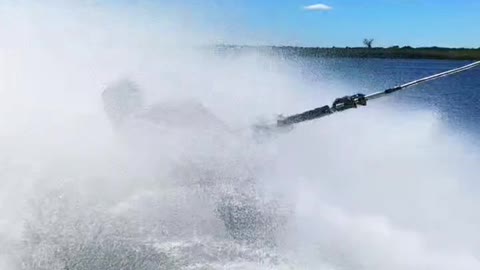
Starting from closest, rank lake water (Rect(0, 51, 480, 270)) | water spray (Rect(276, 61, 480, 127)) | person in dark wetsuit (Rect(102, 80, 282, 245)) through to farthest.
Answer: lake water (Rect(0, 51, 480, 270)) < water spray (Rect(276, 61, 480, 127)) < person in dark wetsuit (Rect(102, 80, 282, 245))

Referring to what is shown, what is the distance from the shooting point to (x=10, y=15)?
1129 inches

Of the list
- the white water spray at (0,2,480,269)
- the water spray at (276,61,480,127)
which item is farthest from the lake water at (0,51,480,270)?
the water spray at (276,61,480,127)

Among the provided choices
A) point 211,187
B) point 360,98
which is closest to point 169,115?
point 211,187

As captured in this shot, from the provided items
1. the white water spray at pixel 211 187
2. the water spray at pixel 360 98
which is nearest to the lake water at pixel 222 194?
the white water spray at pixel 211 187

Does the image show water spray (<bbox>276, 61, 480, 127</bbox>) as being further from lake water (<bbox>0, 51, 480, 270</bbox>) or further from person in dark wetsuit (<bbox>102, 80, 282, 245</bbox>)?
person in dark wetsuit (<bbox>102, 80, 282, 245</bbox>)

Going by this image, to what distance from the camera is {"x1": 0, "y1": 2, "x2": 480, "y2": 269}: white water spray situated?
39.7 ft

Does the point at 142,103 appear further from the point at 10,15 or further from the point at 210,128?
the point at 10,15

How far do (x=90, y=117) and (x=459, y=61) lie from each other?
194 meters

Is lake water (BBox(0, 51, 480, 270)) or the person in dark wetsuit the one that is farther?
the person in dark wetsuit

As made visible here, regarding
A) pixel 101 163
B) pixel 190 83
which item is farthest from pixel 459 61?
pixel 101 163

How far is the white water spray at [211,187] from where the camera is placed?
1209cm

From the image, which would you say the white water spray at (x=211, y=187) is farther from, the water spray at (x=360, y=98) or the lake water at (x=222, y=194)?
the water spray at (x=360, y=98)

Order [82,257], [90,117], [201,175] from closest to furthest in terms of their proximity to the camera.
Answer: [82,257] < [201,175] < [90,117]

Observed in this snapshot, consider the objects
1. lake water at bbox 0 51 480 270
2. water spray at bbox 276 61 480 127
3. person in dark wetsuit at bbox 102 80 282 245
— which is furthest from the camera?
person in dark wetsuit at bbox 102 80 282 245
